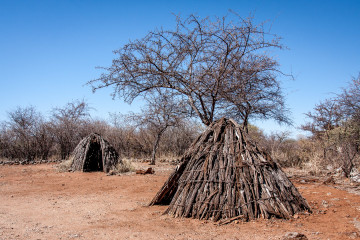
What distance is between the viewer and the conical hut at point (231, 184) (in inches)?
193

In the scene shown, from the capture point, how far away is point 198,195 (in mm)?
5105

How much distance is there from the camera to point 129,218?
Answer: 5316 mm

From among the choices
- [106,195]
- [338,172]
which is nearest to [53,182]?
[106,195]

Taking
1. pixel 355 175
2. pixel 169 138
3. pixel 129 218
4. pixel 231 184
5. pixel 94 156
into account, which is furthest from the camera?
pixel 169 138

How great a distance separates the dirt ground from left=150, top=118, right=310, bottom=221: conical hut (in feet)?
0.68

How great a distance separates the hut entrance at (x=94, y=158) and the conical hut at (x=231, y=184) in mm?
7802

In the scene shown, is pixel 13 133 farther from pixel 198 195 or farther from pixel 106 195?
pixel 198 195

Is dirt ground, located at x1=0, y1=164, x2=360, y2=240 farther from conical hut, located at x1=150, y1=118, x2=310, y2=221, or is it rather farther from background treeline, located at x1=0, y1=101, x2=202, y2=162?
background treeline, located at x1=0, y1=101, x2=202, y2=162

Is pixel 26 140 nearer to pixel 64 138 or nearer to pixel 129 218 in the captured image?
pixel 64 138

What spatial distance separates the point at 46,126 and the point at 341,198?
1626 cm

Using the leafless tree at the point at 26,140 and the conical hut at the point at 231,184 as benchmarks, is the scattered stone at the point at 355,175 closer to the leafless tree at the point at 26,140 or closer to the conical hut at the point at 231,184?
the conical hut at the point at 231,184

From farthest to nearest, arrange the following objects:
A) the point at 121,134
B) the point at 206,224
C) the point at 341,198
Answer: the point at 121,134 < the point at 341,198 < the point at 206,224

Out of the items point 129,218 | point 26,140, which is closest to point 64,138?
point 26,140

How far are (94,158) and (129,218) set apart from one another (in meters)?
8.26
